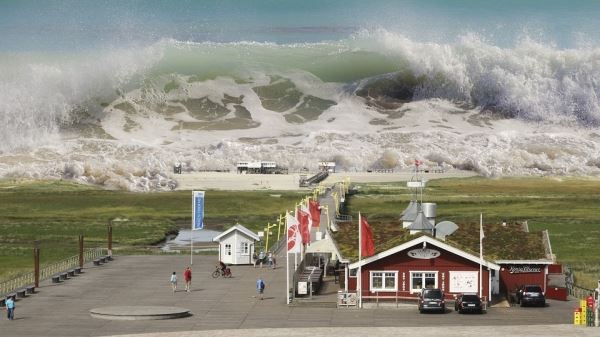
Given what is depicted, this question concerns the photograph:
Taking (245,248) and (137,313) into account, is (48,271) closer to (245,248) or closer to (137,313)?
(245,248)

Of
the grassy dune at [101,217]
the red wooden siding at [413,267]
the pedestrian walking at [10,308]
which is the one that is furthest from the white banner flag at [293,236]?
the grassy dune at [101,217]

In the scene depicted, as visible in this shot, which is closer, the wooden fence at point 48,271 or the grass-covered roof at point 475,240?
the grass-covered roof at point 475,240

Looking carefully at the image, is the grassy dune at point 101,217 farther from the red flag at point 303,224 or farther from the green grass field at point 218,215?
the red flag at point 303,224

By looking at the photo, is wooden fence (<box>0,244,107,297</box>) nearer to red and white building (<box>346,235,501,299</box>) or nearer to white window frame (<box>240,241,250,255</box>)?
white window frame (<box>240,241,250,255</box>)

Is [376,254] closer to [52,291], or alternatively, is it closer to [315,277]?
[315,277]

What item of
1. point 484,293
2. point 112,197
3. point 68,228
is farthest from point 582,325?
point 112,197

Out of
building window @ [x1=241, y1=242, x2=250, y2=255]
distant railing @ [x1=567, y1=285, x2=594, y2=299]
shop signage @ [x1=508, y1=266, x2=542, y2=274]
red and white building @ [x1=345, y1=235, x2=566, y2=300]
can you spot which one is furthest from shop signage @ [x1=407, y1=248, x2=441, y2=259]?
building window @ [x1=241, y1=242, x2=250, y2=255]
